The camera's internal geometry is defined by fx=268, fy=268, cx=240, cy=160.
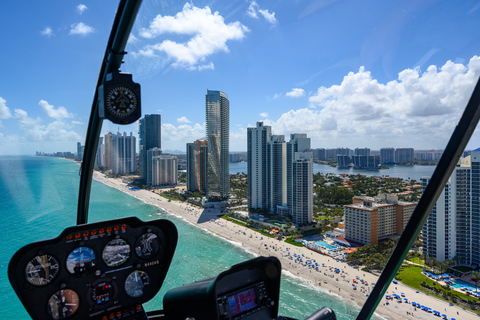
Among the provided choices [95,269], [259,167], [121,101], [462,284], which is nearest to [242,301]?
[95,269]

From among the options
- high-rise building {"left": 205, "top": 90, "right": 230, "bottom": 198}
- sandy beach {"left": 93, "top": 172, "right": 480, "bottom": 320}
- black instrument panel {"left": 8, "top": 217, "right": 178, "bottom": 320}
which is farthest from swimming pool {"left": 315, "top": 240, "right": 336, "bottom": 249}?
high-rise building {"left": 205, "top": 90, "right": 230, "bottom": 198}

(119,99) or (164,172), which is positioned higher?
(119,99)

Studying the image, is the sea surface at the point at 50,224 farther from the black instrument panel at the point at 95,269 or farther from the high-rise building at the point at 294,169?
the high-rise building at the point at 294,169

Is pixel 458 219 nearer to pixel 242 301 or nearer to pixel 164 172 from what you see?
pixel 242 301

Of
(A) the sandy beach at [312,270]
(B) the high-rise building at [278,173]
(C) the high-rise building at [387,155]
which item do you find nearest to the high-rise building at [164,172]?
(A) the sandy beach at [312,270]

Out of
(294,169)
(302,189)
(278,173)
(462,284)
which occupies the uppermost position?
(294,169)

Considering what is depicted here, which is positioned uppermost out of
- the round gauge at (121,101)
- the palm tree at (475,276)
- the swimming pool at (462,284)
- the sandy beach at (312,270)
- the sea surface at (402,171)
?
the round gauge at (121,101)
